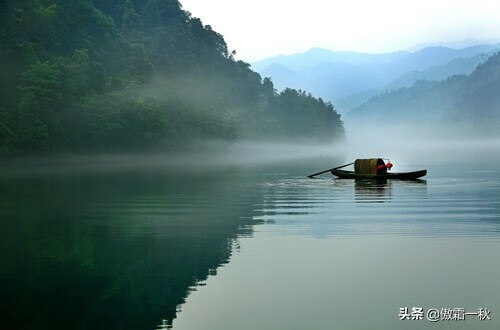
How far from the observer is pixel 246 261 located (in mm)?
16812

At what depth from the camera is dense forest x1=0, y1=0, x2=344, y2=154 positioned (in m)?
77.5

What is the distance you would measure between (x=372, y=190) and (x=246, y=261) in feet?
67.9

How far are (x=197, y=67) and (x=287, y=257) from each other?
139 metres

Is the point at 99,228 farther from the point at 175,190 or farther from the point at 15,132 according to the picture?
the point at 15,132

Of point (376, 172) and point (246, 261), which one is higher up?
point (376, 172)

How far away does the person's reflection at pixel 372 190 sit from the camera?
1239 inches

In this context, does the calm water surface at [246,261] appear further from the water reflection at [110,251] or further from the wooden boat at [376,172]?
the wooden boat at [376,172]

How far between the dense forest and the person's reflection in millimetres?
43843

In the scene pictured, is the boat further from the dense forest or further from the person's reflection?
the dense forest

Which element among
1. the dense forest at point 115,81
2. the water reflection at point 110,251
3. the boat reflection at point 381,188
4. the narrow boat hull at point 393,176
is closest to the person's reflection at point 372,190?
the boat reflection at point 381,188

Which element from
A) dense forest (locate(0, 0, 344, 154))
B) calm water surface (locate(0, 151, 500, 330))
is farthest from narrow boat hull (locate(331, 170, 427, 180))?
dense forest (locate(0, 0, 344, 154))

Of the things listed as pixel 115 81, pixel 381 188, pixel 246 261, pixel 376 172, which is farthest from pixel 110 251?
pixel 115 81

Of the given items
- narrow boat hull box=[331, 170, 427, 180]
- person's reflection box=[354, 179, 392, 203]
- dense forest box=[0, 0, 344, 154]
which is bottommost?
person's reflection box=[354, 179, 392, 203]

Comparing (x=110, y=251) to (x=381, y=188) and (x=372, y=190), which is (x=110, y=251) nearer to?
(x=372, y=190)
